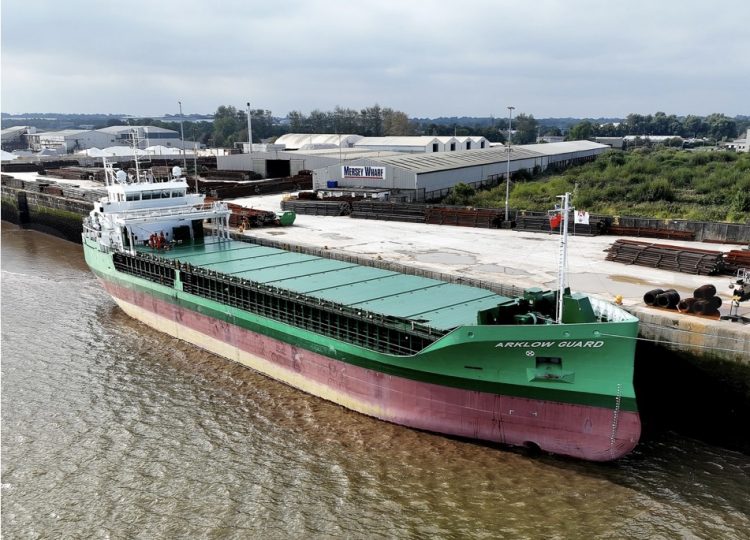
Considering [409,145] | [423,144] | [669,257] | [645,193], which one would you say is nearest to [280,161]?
[409,145]

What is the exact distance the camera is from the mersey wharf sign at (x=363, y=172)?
49.1 metres

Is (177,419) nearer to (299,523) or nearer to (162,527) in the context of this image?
(162,527)

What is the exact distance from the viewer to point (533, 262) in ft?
91.0

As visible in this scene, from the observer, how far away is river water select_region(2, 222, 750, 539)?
14031 mm

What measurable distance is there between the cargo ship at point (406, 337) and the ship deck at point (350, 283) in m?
0.08

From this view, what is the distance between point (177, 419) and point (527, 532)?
1183 centimetres

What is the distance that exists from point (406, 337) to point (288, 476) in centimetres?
545

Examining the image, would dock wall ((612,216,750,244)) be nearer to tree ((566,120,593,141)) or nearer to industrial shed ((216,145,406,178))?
industrial shed ((216,145,406,178))

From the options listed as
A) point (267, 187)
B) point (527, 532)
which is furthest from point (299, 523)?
point (267, 187)

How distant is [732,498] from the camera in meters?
14.5

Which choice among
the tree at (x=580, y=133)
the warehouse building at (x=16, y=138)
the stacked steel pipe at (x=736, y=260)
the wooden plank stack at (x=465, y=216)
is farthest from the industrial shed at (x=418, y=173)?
the warehouse building at (x=16, y=138)

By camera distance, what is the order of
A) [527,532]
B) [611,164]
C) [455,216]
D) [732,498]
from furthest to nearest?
1. [611,164]
2. [455,216]
3. [732,498]
4. [527,532]

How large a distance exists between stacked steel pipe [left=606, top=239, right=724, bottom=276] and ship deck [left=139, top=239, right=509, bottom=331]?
9444 millimetres

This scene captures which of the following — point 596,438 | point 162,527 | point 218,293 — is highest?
point 218,293
